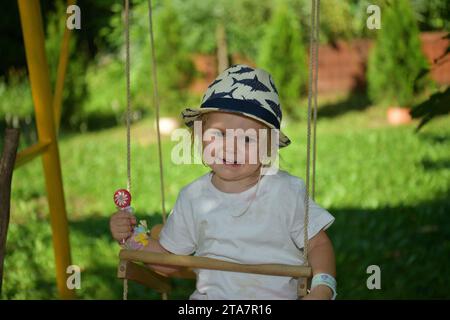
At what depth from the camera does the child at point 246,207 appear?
7.97 ft

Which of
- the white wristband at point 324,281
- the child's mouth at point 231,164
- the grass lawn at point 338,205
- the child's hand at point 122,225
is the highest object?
the child's mouth at point 231,164

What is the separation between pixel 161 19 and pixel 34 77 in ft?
22.4

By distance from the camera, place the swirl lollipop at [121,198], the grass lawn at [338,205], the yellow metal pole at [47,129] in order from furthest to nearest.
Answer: the grass lawn at [338,205], the yellow metal pole at [47,129], the swirl lollipop at [121,198]

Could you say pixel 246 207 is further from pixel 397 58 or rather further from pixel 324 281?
pixel 397 58

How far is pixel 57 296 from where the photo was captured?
4.30 m

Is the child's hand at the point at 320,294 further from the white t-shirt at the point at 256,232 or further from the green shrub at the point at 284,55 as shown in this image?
the green shrub at the point at 284,55

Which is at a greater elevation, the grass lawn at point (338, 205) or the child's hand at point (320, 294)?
the child's hand at point (320, 294)

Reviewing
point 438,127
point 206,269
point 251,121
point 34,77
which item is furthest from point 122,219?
point 438,127

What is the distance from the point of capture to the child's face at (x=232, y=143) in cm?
242

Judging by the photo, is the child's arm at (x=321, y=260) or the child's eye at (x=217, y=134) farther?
the child's eye at (x=217, y=134)

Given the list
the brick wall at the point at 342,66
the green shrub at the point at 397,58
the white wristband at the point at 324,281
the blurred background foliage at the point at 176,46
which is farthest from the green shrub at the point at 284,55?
the white wristband at the point at 324,281

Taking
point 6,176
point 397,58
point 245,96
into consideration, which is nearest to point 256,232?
point 245,96

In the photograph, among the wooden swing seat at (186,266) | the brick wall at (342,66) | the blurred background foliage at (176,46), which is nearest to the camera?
the wooden swing seat at (186,266)

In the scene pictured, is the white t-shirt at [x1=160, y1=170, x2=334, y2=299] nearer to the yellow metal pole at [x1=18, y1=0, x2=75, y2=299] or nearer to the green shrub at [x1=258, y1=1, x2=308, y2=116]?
the yellow metal pole at [x1=18, y1=0, x2=75, y2=299]
